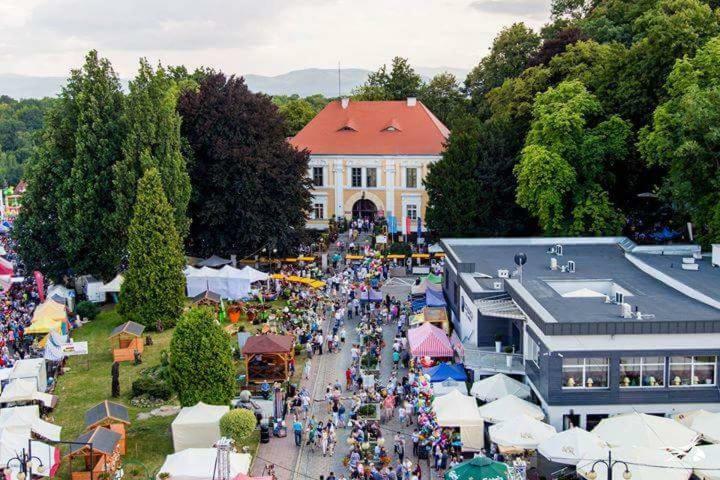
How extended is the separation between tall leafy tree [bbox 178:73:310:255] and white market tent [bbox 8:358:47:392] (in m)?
19.5

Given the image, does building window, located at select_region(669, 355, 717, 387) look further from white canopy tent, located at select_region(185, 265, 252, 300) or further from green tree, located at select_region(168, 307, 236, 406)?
white canopy tent, located at select_region(185, 265, 252, 300)

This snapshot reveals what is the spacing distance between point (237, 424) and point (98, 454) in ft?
14.1

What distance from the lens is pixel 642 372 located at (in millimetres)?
27812

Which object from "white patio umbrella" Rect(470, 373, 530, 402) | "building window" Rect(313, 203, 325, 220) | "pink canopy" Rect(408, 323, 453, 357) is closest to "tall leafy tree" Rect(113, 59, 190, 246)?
"building window" Rect(313, 203, 325, 220)

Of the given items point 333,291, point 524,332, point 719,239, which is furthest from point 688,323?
point 333,291

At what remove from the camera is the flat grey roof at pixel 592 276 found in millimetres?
29141

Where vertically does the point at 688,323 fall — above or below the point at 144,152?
below

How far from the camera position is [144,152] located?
47.0 m

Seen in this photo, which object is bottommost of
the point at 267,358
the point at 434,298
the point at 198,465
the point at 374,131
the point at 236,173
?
the point at 198,465

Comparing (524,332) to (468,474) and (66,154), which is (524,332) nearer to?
(468,474)

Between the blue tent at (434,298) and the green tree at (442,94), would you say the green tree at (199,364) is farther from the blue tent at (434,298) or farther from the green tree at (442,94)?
the green tree at (442,94)

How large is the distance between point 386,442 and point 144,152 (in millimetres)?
24524

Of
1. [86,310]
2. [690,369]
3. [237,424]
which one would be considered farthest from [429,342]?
[86,310]

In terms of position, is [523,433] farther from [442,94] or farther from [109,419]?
[442,94]
